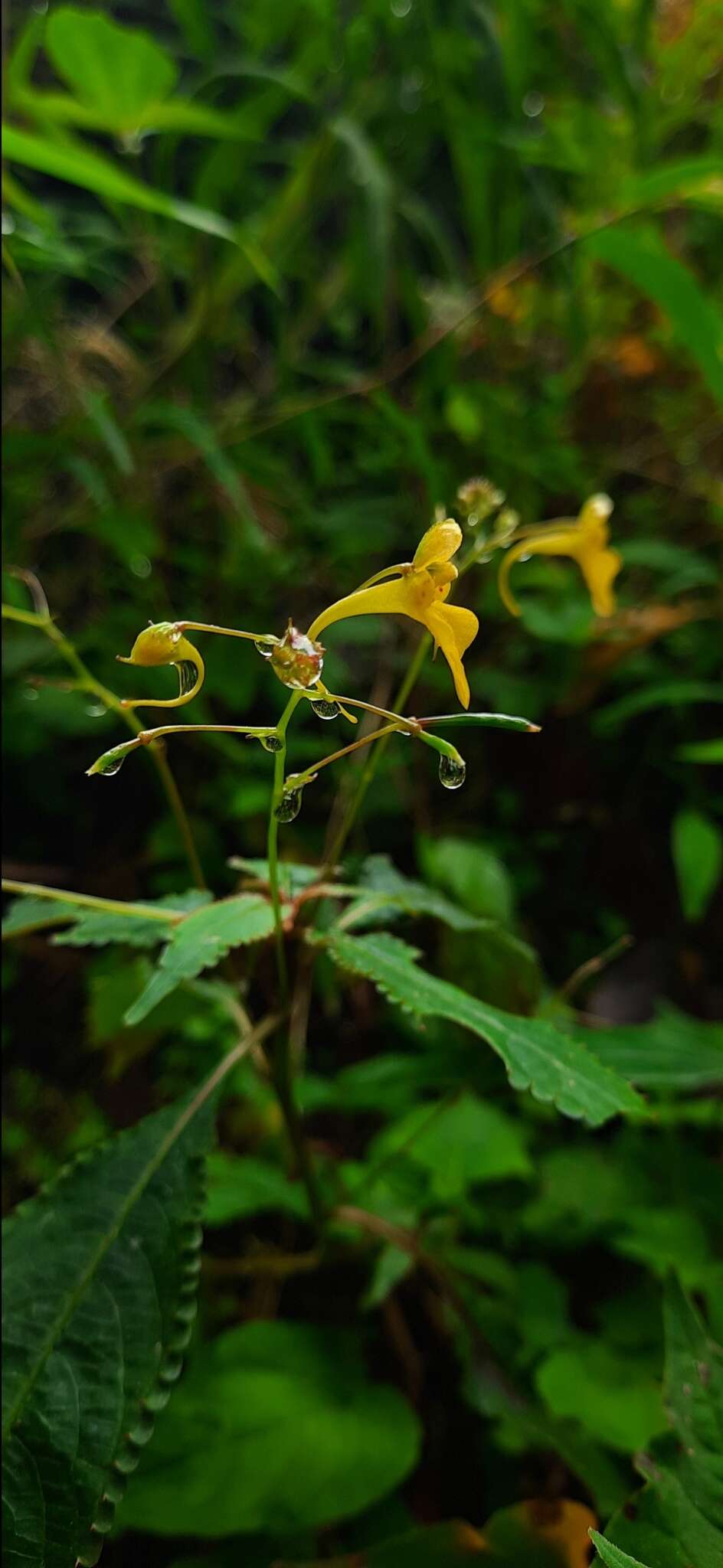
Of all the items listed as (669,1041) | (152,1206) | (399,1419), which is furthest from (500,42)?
(399,1419)

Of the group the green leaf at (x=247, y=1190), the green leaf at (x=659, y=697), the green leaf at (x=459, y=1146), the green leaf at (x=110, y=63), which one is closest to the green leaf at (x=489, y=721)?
the green leaf at (x=459, y=1146)

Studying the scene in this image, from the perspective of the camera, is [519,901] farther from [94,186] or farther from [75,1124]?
[94,186]

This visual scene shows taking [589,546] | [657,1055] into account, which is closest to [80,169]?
[589,546]

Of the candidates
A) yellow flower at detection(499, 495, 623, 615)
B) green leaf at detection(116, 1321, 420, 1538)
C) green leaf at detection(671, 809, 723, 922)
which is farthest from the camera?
green leaf at detection(671, 809, 723, 922)

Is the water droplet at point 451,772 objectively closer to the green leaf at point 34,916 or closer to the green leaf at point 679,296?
the green leaf at point 34,916

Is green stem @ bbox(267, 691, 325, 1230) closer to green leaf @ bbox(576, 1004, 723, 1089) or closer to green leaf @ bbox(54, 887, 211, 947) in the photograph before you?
green leaf @ bbox(54, 887, 211, 947)

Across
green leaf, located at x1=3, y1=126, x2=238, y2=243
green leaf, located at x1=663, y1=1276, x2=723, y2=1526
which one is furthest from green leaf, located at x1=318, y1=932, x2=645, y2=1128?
green leaf, located at x1=3, y1=126, x2=238, y2=243

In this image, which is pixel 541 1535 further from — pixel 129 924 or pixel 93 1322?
pixel 129 924
